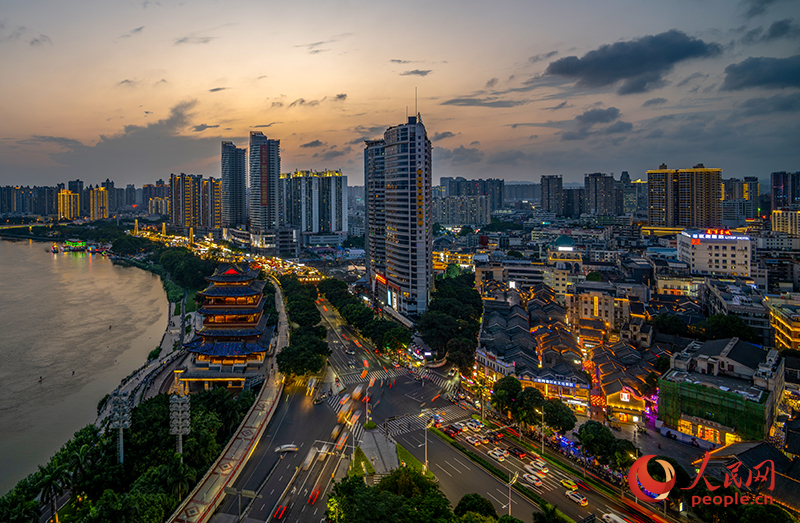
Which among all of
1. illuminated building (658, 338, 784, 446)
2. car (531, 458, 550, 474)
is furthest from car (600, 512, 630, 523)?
illuminated building (658, 338, 784, 446)

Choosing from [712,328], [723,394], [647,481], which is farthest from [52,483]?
[712,328]

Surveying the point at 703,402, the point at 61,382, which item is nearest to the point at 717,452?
the point at 703,402

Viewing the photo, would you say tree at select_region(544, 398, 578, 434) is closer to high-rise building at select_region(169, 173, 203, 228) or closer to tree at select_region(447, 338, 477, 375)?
tree at select_region(447, 338, 477, 375)

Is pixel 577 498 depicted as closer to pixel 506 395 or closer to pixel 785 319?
pixel 506 395

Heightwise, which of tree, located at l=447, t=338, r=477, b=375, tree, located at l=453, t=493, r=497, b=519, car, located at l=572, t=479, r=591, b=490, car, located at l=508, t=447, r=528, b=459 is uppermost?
tree, located at l=447, t=338, r=477, b=375

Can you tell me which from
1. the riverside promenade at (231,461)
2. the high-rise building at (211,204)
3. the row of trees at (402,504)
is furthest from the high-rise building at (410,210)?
the high-rise building at (211,204)

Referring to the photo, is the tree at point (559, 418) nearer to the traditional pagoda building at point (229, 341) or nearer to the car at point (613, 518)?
the car at point (613, 518)
